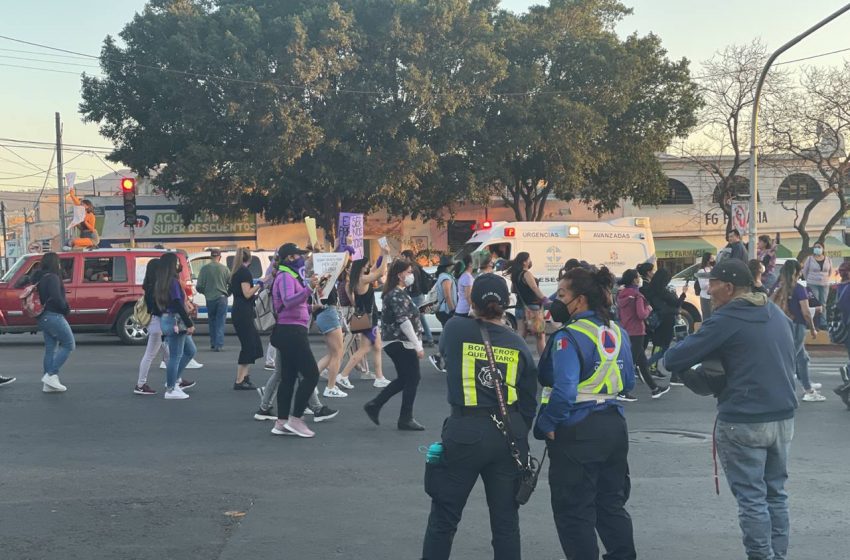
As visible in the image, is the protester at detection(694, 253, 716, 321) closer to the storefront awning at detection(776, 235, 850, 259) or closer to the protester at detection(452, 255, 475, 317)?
the protester at detection(452, 255, 475, 317)

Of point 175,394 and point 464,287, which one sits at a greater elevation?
point 464,287

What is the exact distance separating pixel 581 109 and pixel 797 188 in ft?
44.4

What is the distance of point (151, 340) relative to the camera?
10.9m

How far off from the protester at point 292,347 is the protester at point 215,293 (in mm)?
7621

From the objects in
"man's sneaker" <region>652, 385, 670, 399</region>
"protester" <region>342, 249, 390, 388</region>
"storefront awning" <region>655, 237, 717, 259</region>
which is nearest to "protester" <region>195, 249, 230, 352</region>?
"protester" <region>342, 249, 390, 388</region>

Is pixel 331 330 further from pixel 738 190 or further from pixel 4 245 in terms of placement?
pixel 4 245

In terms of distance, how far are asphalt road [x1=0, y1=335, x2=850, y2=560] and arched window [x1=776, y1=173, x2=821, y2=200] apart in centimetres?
3118

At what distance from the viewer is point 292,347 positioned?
27.7 ft

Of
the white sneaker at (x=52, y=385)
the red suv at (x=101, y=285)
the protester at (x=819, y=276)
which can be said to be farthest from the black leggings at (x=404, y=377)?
the protester at (x=819, y=276)

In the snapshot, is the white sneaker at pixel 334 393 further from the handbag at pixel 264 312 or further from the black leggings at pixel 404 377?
the black leggings at pixel 404 377

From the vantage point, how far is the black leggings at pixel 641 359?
37.1 ft

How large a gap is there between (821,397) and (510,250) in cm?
984

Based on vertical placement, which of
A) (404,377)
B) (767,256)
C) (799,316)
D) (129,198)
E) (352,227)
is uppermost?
(129,198)

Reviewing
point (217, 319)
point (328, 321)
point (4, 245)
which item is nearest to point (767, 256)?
point (328, 321)
